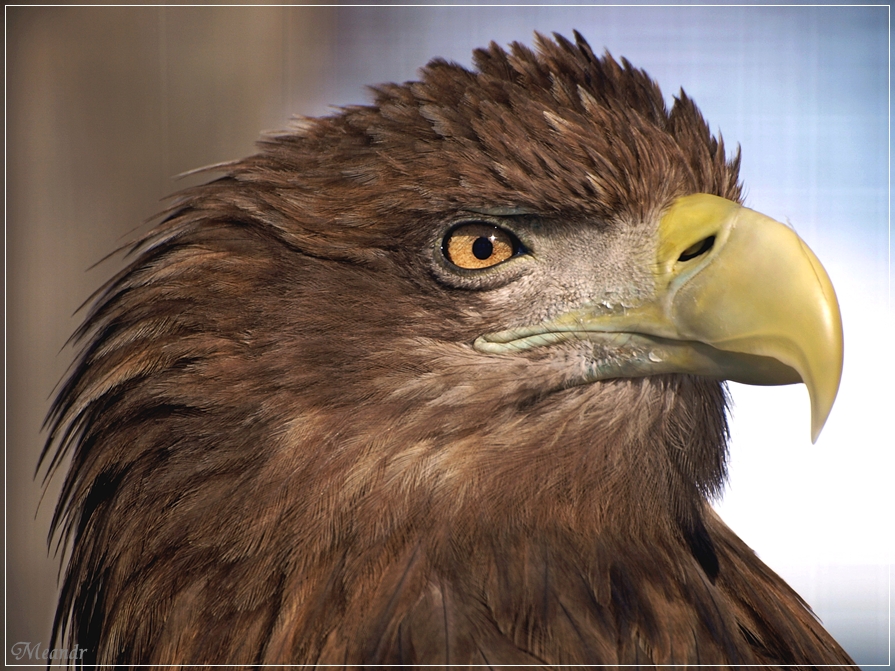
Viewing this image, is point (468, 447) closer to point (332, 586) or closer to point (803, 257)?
point (332, 586)

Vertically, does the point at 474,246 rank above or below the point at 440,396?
above

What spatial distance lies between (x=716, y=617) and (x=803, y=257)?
49cm

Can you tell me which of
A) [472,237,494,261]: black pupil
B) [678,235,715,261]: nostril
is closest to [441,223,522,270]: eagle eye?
[472,237,494,261]: black pupil

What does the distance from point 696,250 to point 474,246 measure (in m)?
0.29

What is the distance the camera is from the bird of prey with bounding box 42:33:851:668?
940 mm

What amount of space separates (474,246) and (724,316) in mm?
326

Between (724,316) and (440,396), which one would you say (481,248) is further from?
(724,316)

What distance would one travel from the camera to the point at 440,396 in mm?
992

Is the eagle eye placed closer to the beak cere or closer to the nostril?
the beak cere

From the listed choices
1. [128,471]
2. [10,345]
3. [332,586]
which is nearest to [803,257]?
[332,586]

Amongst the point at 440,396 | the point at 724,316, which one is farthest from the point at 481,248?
the point at 724,316

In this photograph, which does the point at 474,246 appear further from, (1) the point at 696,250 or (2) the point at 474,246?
(1) the point at 696,250

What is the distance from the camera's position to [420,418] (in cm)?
99

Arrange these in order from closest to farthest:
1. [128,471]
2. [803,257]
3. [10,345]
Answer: [803,257] → [128,471] → [10,345]
